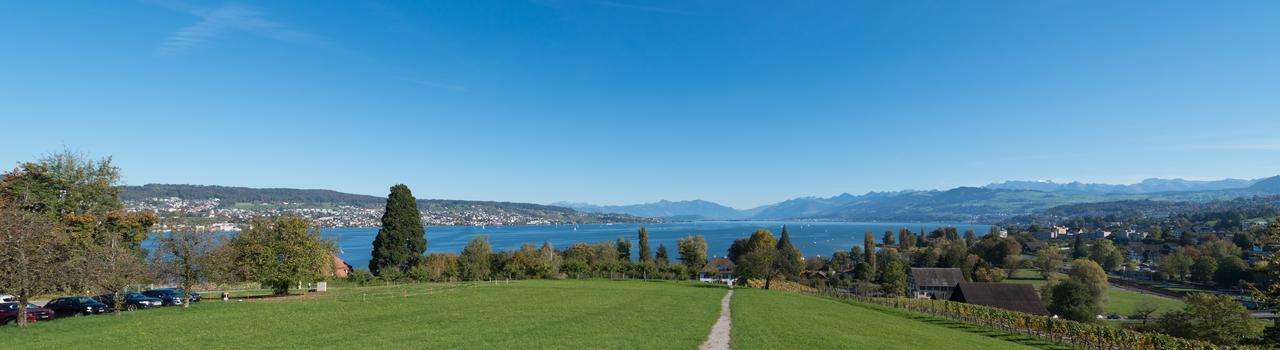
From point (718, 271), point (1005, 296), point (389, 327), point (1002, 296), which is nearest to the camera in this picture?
point (389, 327)

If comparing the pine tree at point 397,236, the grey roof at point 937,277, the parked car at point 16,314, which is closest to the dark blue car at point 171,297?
the parked car at point 16,314

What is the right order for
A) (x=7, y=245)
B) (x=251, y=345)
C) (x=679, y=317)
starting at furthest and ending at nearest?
(x=679, y=317)
(x=7, y=245)
(x=251, y=345)

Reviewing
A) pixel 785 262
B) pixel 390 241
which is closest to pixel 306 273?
pixel 390 241

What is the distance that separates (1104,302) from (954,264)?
116ft

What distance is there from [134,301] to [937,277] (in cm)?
9516

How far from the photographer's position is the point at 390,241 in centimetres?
5809

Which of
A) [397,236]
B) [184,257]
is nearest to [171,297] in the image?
[184,257]

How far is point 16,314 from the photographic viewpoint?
960 inches

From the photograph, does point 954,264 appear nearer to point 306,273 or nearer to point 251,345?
point 306,273

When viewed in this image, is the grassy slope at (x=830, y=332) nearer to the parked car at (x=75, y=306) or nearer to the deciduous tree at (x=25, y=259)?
the deciduous tree at (x=25, y=259)

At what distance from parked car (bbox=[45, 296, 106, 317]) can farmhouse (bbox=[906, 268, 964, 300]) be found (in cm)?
9271

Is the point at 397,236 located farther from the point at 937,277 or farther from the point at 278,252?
the point at 937,277

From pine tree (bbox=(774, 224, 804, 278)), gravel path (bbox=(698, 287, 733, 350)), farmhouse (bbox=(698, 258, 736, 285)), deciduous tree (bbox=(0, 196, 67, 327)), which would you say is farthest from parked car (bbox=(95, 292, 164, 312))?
farmhouse (bbox=(698, 258, 736, 285))

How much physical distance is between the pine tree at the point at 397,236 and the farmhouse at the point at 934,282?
74570 mm
